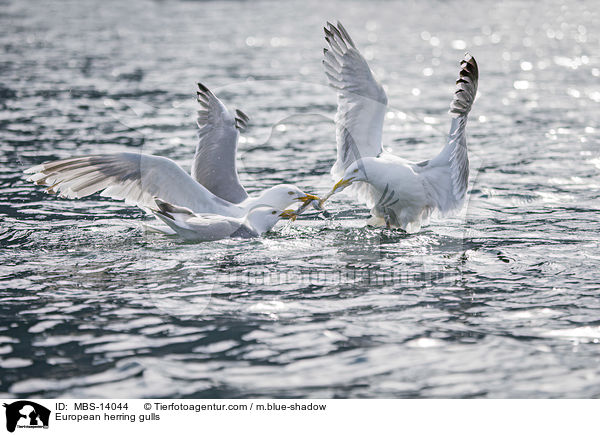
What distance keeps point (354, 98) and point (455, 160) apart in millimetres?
1720

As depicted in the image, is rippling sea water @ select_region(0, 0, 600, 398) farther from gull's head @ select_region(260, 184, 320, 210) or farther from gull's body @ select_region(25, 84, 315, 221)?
gull's body @ select_region(25, 84, 315, 221)

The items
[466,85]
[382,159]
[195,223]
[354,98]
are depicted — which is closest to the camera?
[195,223]

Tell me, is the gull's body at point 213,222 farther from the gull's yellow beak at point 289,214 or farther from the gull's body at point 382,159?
the gull's body at point 382,159

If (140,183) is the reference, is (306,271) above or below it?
below

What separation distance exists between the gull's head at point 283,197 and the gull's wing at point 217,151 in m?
0.61

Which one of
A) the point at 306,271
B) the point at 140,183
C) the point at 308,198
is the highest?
the point at 140,183

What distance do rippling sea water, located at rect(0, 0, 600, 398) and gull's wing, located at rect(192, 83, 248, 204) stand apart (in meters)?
0.94

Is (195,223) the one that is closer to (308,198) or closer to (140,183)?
(140,183)

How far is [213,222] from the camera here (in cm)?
979

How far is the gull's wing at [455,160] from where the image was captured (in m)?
9.80

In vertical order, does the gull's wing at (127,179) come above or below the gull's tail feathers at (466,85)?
below

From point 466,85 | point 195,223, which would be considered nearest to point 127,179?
point 195,223

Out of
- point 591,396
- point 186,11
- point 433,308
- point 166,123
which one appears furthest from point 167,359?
point 186,11
